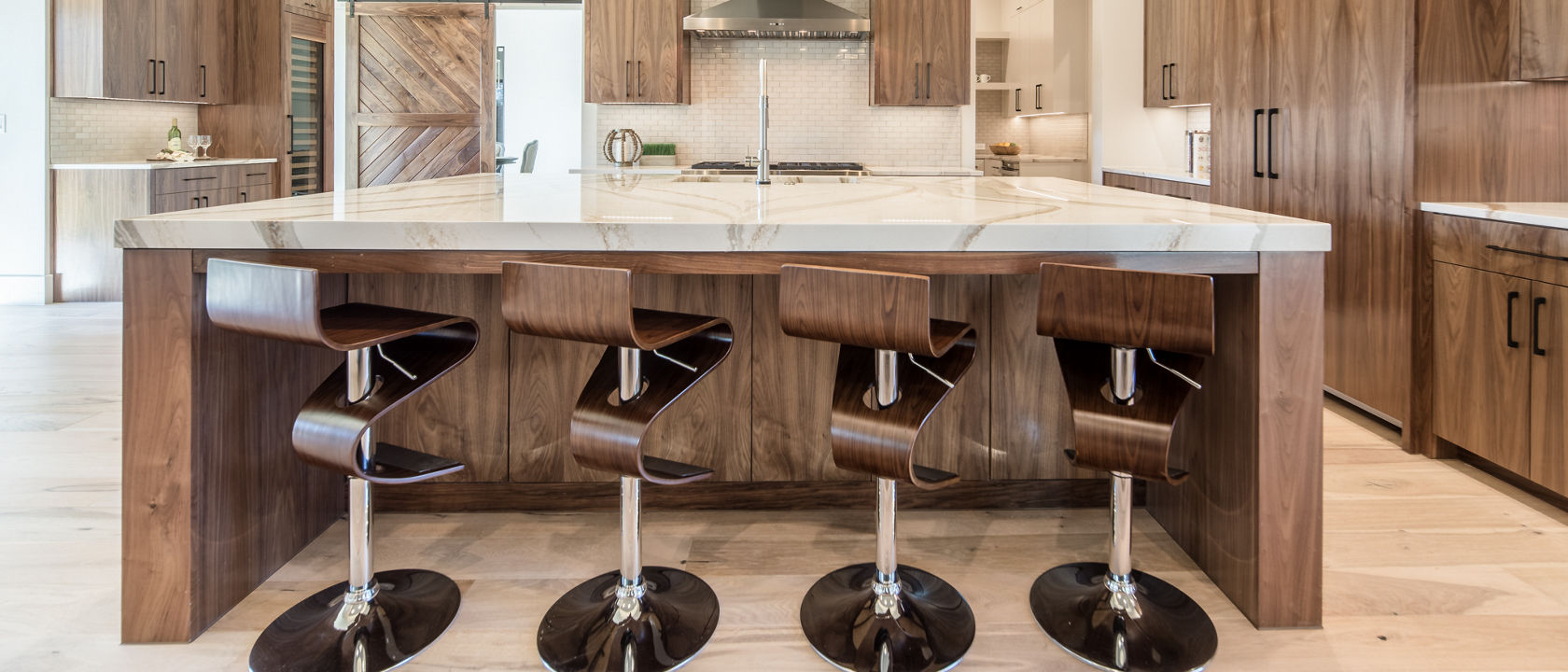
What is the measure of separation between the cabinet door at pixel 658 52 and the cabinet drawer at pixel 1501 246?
4.17 metres

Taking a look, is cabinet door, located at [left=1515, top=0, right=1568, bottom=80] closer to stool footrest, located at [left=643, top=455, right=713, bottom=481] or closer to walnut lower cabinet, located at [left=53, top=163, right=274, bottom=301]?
stool footrest, located at [left=643, top=455, right=713, bottom=481]

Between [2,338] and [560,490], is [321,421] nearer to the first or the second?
[560,490]

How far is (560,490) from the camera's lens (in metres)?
2.80

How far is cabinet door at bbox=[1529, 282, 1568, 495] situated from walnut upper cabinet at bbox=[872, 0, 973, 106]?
150 inches

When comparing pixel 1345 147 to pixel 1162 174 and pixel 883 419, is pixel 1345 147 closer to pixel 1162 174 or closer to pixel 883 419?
pixel 1162 174

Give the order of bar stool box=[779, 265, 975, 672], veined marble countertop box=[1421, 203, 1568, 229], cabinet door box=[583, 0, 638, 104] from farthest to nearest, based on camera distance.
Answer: cabinet door box=[583, 0, 638, 104], veined marble countertop box=[1421, 203, 1568, 229], bar stool box=[779, 265, 975, 672]

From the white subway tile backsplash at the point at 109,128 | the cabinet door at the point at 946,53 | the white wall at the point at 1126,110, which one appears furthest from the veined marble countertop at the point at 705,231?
the white subway tile backsplash at the point at 109,128

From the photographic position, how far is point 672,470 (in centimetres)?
205

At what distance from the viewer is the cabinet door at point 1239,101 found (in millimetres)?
4391

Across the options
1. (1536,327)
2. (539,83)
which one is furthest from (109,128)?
(1536,327)

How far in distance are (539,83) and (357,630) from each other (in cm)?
970

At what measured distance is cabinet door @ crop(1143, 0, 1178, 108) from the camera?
6.04 metres

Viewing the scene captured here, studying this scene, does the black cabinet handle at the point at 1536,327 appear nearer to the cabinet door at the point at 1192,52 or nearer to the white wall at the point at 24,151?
the cabinet door at the point at 1192,52

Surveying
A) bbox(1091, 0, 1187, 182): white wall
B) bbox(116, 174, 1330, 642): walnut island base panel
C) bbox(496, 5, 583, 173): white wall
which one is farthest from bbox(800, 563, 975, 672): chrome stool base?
bbox(496, 5, 583, 173): white wall
